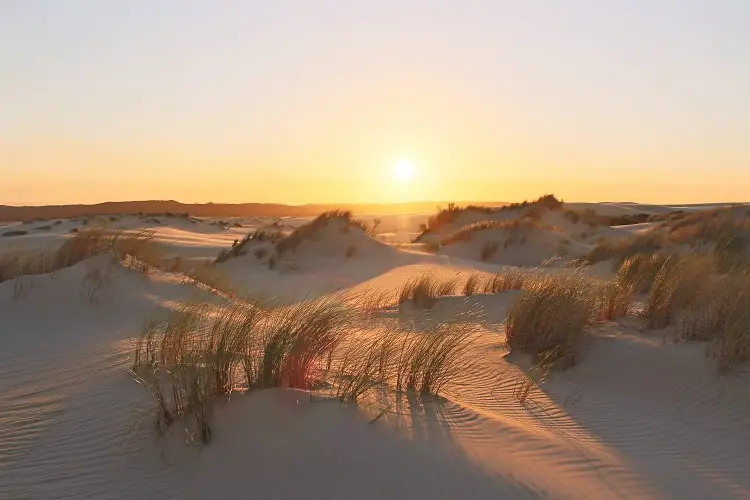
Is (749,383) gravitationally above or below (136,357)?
below

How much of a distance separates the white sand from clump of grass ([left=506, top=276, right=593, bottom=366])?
0.64 ft

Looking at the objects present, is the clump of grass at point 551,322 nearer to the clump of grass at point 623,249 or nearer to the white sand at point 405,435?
the white sand at point 405,435

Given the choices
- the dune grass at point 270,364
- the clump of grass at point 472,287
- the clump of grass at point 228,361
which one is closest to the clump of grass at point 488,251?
the clump of grass at point 472,287

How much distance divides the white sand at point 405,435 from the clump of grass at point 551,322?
0.64ft

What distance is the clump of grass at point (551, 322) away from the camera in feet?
19.1

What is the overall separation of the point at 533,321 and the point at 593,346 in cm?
61

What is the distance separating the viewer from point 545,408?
4.57m

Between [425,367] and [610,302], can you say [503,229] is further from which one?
[425,367]

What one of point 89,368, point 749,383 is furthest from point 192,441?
point 749,383

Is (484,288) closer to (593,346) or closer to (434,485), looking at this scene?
(593,346)

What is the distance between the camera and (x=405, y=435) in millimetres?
3398

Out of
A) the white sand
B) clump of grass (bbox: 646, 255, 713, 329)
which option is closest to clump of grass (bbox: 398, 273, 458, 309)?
the white sand

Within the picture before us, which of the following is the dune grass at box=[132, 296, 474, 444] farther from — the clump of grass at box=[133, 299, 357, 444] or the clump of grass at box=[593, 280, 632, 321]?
the clump of grass at box=[593, 280, 632, 321]

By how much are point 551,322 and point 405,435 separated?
309 cm
